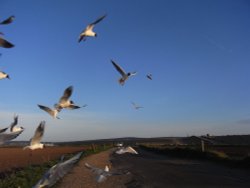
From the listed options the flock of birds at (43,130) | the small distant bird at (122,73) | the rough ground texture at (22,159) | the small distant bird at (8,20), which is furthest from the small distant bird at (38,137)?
the rough ground texture at (22,159)

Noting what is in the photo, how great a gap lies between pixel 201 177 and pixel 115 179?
3.23 metres

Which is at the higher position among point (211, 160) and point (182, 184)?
point (211, 160)

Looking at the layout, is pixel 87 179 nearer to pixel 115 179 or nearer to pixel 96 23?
pixel 115 179

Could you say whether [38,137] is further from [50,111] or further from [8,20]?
[8,20]

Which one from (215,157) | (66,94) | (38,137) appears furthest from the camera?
(215,157)

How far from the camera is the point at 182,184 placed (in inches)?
575

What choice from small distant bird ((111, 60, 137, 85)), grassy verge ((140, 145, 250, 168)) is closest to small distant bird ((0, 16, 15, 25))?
small distant bird ((111, 60, 137, 85))

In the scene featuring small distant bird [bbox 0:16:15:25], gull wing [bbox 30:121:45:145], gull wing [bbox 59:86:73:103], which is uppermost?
small distant bird [bbox 0:16:15:25]

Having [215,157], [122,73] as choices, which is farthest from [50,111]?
[215,157]

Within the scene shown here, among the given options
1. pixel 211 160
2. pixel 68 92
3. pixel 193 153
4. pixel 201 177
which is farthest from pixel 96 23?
pixel 193 153

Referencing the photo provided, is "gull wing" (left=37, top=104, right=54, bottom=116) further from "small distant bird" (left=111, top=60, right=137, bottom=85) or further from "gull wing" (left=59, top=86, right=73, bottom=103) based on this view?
"small distant bird" (left=111, top=60, right=137, bottom=85)

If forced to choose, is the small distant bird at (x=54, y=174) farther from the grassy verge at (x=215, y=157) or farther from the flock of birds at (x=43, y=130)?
the grassy verge at (x=215, y=157)

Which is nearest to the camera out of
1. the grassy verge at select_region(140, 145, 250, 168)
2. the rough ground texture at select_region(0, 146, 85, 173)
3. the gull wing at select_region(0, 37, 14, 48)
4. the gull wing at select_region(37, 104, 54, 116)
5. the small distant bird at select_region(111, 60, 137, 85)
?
the gull wing at select_region(0, 37, 14, 48)

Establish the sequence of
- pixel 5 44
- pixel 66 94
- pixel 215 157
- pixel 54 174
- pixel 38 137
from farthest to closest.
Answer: pixel 215 157
pixel 66 94
pixel 38 137
pixel 5 44
pixel 54 174
